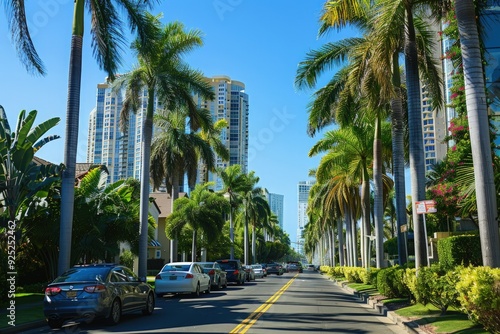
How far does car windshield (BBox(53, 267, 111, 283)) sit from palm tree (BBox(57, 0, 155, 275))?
5.47 m

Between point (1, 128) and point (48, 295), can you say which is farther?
point (1, 128)

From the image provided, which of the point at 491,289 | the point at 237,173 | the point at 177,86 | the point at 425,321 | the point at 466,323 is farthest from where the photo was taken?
the point at 237,173

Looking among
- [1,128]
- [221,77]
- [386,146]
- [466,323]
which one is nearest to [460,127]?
[386,146]

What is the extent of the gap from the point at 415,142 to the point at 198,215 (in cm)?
2478

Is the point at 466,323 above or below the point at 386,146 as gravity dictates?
below

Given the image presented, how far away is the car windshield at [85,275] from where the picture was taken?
12289mm

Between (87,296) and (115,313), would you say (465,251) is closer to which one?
(115,313)

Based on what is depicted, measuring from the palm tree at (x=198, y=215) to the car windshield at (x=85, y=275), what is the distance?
974 inches

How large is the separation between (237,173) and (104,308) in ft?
159

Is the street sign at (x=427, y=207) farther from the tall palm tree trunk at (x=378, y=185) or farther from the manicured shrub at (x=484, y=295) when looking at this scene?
the tall palm tree trunk at (x=378, y=185)

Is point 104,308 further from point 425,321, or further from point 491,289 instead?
point 491,289

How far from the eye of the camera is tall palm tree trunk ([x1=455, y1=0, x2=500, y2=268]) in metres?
10.3

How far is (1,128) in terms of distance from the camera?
2030 centimetres

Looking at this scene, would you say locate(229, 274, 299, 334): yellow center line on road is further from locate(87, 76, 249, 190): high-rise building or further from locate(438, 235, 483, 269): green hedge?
locate(87, 76, 249, 190): high-rise building
